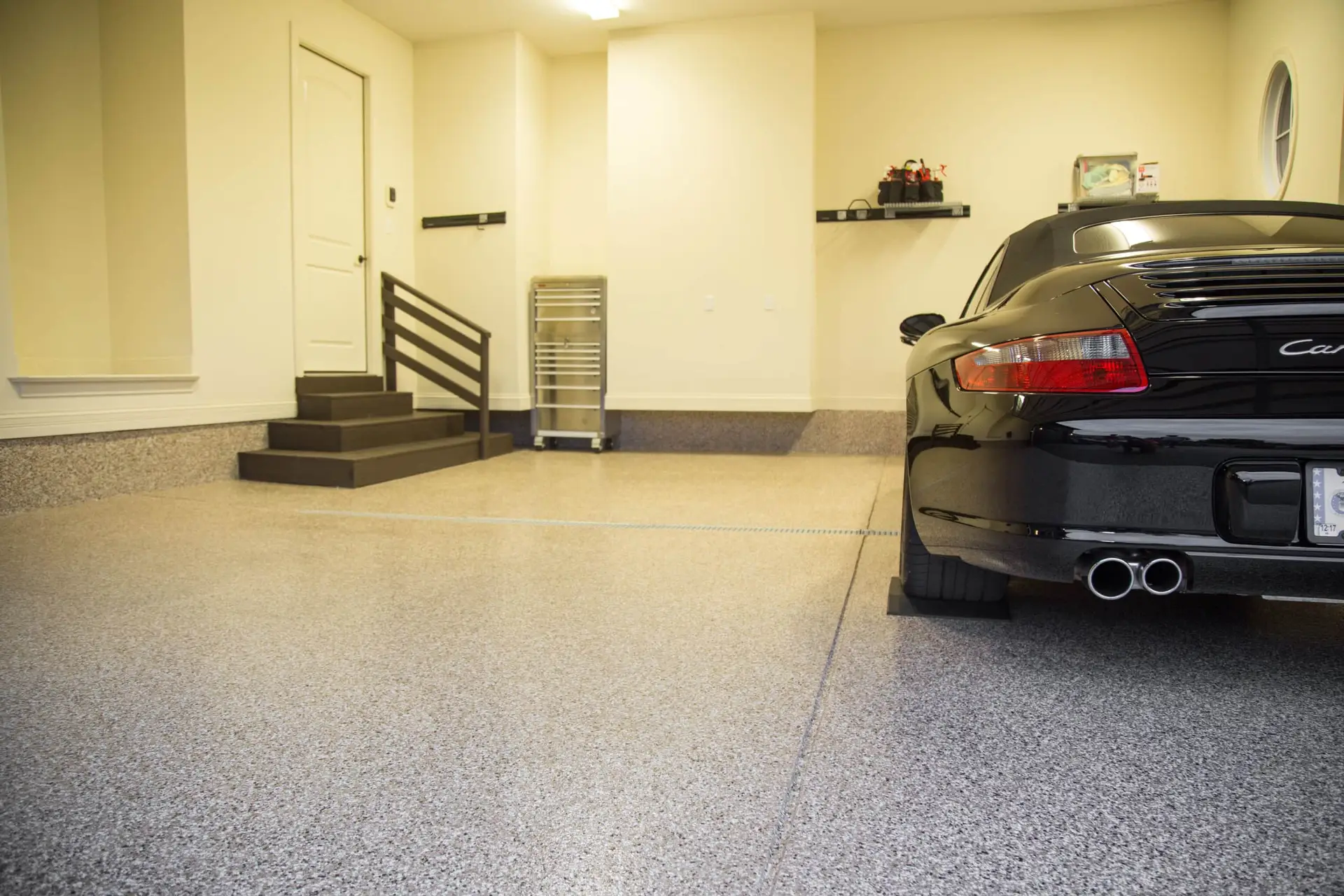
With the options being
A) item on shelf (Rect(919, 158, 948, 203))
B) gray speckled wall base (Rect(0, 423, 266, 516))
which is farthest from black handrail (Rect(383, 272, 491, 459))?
item on shelf (Rect(919, 158, 948, 203))

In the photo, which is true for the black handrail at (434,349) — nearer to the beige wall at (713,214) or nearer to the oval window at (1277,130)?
the beige wall at (713,214)

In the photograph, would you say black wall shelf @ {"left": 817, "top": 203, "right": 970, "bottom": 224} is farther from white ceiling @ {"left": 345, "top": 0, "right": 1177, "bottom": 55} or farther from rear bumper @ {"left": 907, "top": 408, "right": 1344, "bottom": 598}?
rear bumper @ {"left": 907, "top": 408, "right": 1344, "bottom": 598}

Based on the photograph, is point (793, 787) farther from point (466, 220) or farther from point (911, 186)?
point (466, 220)

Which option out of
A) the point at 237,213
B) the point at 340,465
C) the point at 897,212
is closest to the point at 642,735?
the point at 340,465

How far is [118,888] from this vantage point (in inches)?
35.5

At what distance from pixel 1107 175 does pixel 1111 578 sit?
5.81m

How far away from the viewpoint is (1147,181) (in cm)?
593

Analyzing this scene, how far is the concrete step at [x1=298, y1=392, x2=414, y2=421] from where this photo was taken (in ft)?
16.7

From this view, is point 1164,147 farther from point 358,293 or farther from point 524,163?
point 358,293

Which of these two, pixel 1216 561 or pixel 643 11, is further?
pixel 643 11

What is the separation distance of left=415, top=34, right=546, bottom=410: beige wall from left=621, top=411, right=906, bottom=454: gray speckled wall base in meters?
1.47

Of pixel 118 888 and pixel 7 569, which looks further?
pixel 7 569

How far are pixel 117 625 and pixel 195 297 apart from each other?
10.7 feet

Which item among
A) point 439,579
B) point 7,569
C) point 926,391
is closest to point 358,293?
point 7,569
